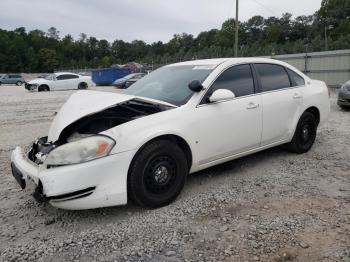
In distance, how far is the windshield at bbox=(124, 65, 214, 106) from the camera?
4016 millimetres

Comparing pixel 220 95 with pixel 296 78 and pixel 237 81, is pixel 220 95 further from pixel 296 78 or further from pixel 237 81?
pixel 296 78

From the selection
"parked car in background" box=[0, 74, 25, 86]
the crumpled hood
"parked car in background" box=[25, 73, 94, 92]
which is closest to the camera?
the crumpled hood

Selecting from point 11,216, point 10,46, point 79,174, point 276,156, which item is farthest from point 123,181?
point 10,46

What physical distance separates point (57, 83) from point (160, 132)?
23.5 meters

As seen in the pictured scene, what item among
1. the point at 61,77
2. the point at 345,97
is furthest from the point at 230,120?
the point at 61,77

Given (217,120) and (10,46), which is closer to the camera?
(217,120)

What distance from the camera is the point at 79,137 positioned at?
3.54m

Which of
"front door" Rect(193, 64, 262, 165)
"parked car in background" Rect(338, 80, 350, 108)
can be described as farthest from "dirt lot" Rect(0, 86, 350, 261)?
"parked car in background" Rect(338, 80, 350, 108)

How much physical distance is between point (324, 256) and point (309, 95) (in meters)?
3.10

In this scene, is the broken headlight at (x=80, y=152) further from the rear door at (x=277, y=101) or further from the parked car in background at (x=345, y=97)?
the parked car in background at (x=345, y=97)

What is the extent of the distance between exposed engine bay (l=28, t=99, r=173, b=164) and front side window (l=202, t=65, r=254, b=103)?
0.77 meters

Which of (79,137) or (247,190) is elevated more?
(79,137)

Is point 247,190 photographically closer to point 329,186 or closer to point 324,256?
point 329,186

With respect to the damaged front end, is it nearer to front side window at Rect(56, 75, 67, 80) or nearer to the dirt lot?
the dirt lot
